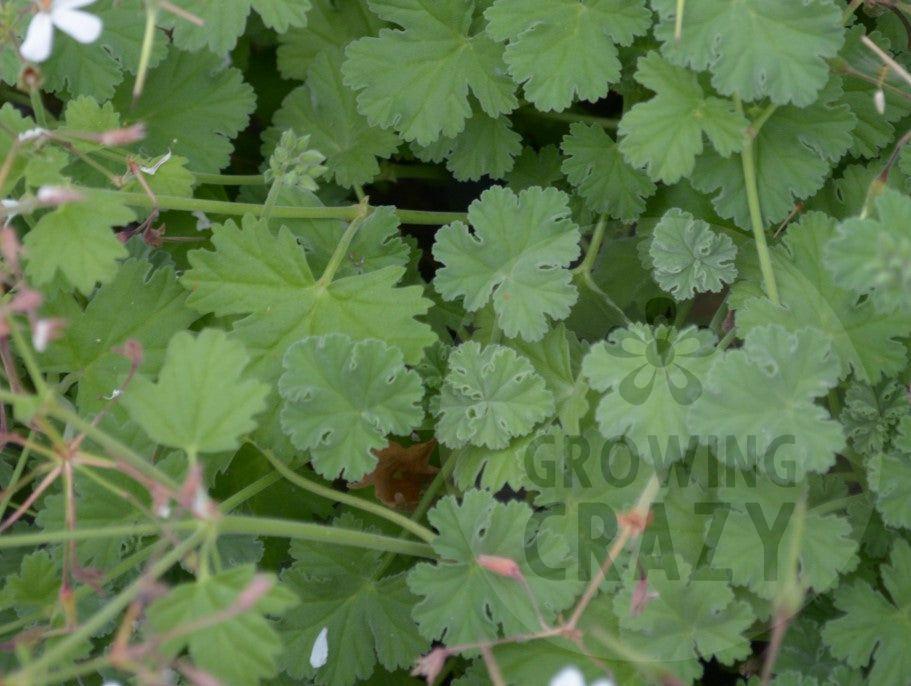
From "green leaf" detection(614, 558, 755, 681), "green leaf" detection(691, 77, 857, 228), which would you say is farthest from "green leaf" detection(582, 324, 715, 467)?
"green leaf" detection(691, 77, 857, 228)

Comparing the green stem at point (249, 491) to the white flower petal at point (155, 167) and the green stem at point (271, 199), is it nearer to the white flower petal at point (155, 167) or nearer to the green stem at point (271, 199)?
the green stem at point (271, 199)

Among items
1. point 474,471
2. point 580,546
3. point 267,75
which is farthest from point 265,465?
point 267,75

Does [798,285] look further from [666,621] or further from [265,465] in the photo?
[265,465]

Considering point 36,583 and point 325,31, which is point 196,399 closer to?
point 36,583

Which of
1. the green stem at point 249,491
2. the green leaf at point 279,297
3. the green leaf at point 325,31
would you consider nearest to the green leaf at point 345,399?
the green leaf at point 279,297

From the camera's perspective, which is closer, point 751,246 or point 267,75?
point 751,246

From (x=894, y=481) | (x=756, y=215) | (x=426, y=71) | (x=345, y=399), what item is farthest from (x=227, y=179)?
(x=894, y=481)
